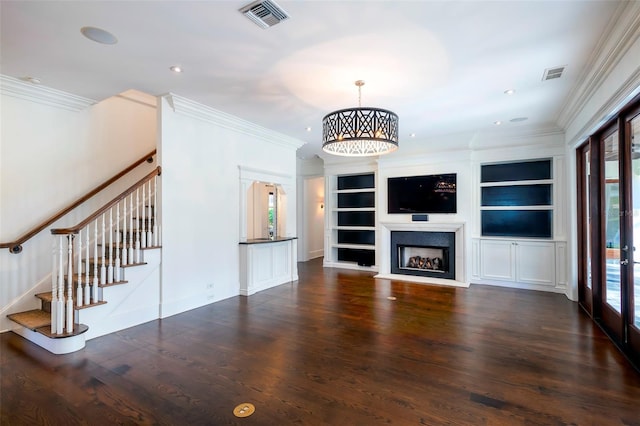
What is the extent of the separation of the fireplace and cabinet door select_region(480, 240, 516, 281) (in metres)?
0.55

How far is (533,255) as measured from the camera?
5695 mm

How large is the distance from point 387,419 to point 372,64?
320 cm

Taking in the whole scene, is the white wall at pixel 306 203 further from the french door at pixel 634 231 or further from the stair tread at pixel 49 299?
the french door at pixel 634 231

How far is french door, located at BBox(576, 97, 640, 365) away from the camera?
2.97m

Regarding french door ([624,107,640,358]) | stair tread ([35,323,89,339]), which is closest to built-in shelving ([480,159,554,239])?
french door ([624,107,640,358])

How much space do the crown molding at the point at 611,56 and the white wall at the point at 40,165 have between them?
597 cm

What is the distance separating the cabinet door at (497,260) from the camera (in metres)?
5.88

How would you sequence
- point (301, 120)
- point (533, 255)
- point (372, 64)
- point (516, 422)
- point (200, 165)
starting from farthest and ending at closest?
point (533, 255), point (301, 120), point (200, 165), point (372, 64), point (516, 422)

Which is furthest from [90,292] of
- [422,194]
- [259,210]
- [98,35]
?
[422,194]

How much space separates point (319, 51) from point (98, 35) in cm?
199

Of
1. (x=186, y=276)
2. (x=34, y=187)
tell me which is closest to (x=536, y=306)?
(x=186, y=276)

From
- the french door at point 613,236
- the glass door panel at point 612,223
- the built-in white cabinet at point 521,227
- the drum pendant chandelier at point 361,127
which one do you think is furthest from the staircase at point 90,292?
the built-in white cabinet at point 521,227

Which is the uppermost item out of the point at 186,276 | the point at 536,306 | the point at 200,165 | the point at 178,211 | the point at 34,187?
the point at 200,165

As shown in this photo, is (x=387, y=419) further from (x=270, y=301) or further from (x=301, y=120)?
(x=301, y=120)
